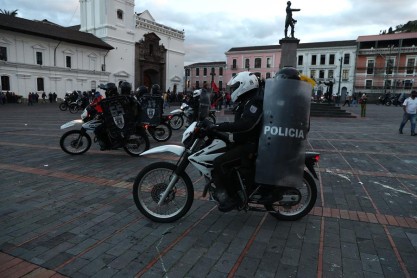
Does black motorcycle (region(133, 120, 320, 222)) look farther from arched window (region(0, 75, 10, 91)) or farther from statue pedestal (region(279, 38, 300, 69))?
arched window (region(0, 75, 10, 91))

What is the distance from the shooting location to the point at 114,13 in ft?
157

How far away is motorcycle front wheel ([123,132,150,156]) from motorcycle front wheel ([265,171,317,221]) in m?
4.51

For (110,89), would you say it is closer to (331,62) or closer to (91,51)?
(91,51)

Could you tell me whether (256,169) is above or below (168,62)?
below

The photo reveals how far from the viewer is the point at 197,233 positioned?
3.52m

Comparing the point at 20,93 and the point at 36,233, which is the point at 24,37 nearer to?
the point at 20,93

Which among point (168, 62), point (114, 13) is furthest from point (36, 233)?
point (168, 62)

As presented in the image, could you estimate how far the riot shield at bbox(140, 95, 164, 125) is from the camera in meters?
9.59

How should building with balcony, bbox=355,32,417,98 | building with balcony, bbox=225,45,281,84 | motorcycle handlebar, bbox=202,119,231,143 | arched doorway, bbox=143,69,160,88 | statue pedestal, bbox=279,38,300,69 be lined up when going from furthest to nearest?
building with balcony, bbox=225,45,281,84 → building with balcony, bbox=355,32,417,98 → arched doorway, bbox=143,69,160,88 → statue pedestal, bbox=279,38,300,69 → motorcycle handlebar, bbox=202,119,231,143

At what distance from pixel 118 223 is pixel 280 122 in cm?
220

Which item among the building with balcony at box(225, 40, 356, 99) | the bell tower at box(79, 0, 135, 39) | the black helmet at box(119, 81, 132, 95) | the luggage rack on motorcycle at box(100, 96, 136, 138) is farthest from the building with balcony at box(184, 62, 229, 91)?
the luggage rack on motorcycle at box(100, 96, 136, 138)

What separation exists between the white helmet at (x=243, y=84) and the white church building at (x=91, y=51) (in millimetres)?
40492

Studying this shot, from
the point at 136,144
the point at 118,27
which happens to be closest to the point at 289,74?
the point at 136,144

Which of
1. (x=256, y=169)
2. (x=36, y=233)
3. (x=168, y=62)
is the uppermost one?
(x=168, y=62)
